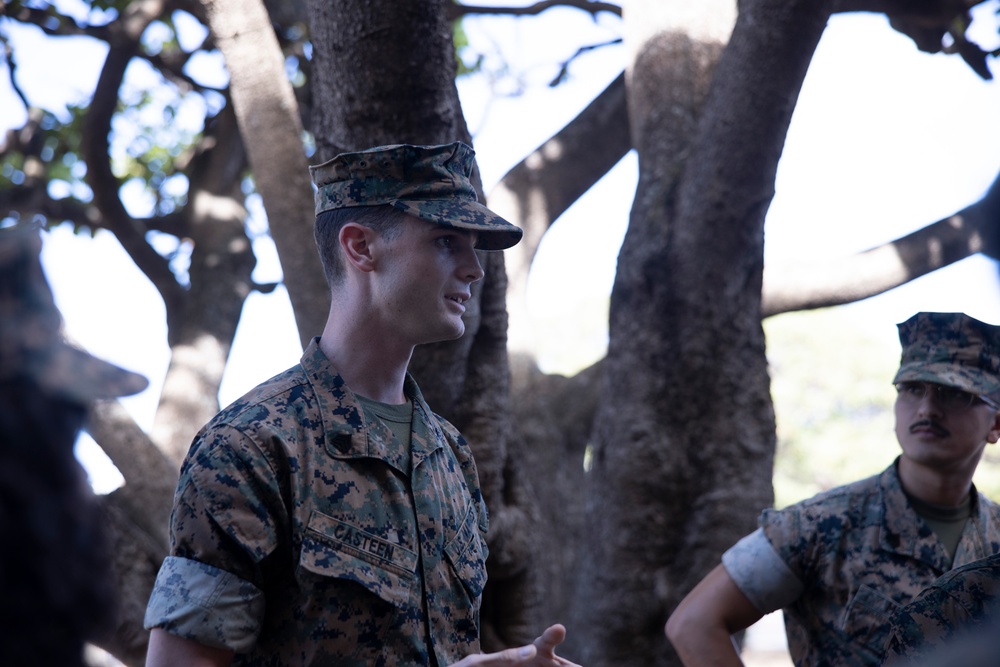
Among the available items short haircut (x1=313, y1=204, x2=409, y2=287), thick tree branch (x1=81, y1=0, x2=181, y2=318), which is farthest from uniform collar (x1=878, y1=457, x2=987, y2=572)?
thick tree branch (x1=81, y1=0, x2=181, y2=318)

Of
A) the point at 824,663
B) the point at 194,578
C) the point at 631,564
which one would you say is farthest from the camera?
the point at 631,564

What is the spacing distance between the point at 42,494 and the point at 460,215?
144 centimetres

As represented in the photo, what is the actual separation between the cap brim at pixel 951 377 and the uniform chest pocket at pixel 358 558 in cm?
179

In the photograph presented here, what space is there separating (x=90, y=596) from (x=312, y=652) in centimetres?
105

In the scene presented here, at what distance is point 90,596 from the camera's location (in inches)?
45.8

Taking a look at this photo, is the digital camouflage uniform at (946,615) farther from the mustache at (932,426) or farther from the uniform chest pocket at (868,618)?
the mustache at (932,426)

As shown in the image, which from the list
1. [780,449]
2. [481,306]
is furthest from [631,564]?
[780,449]

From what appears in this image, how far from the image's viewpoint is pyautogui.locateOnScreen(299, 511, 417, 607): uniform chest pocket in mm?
2162

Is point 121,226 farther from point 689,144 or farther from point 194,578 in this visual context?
point 194,578

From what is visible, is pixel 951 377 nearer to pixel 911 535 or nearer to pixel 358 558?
pixel 911 535

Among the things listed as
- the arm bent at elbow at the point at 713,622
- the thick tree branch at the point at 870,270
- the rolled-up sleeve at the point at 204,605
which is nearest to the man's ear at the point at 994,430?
the arm bent at elbow at the point at 713,622

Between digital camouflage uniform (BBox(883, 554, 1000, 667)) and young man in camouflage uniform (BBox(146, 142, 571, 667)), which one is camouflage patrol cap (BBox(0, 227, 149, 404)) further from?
digital camouflage uniform (BBox(883, 554, 1000, 667))

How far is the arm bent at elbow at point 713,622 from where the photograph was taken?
331cm

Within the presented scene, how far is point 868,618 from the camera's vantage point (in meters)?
3.21
